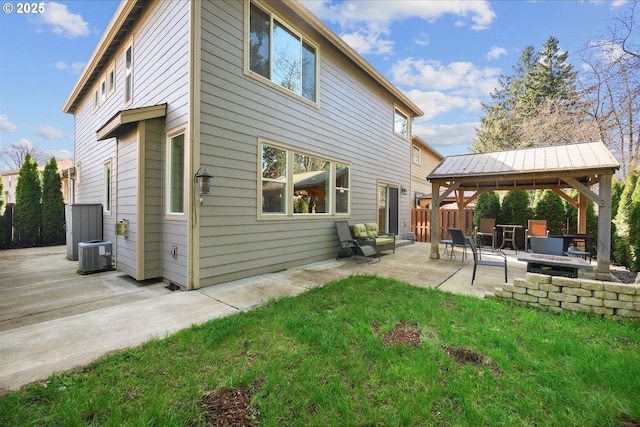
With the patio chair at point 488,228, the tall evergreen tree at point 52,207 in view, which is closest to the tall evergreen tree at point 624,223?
the patio chair at point 488,228

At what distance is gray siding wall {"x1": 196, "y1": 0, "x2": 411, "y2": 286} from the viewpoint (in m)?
4.59

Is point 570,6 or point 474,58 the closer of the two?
point 570,6

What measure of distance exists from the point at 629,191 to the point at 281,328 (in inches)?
350

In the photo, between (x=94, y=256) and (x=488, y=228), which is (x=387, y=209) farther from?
(x=94, y=256)

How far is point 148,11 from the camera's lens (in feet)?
17.9

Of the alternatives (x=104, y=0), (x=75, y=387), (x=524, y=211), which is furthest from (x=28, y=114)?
(x=524, y=211)

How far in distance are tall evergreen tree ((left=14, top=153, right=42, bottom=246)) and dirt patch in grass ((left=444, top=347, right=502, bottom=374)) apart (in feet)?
45.4

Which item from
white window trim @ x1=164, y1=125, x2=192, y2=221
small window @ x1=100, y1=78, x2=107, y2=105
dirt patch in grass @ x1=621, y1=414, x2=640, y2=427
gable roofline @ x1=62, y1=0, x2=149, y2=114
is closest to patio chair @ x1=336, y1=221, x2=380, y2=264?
white window trim @ x1=164, y1=125, x2=192, y2=221

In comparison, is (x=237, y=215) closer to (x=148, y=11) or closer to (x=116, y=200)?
(x=116, y=200)

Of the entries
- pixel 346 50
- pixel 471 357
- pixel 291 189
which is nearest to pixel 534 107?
pixel 346 50

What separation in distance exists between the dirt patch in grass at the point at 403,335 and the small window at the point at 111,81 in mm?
8936

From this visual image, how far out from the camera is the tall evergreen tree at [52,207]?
10208 mm

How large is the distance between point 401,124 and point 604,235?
782cm

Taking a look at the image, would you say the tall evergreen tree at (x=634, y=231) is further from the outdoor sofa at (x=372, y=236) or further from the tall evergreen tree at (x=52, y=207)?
the tall evergreen tree at (x=52, y=207)
